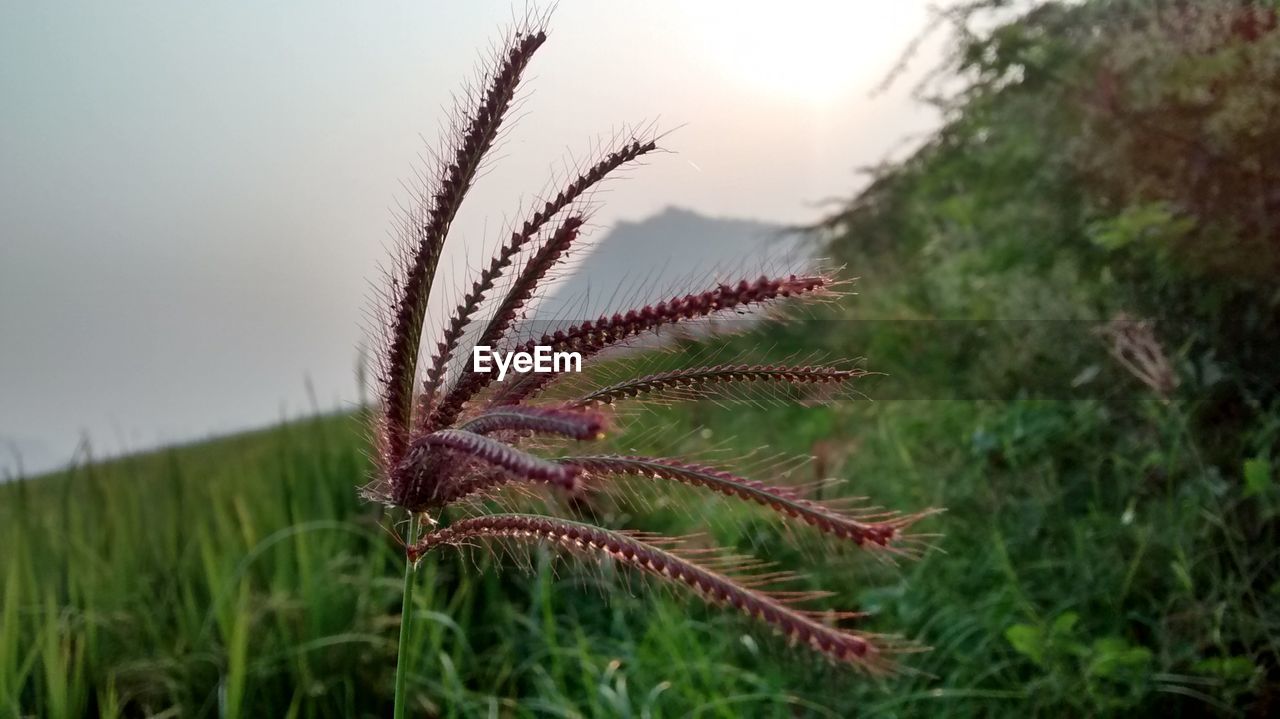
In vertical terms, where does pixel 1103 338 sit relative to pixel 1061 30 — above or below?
below

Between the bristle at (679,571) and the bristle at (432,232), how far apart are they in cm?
5

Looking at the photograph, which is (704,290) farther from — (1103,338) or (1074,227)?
(1074,227)

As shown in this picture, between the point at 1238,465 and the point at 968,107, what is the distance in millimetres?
1152

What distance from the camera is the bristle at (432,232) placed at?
43cm

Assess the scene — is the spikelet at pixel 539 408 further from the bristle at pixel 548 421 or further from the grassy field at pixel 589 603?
the grassy field at pixel 589 603

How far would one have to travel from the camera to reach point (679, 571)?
370 millimetres

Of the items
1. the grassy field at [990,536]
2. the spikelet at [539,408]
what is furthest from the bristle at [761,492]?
the grassy field at [990,536]

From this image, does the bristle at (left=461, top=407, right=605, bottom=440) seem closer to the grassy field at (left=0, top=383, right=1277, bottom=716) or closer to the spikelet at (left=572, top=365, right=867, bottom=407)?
the spikelet at (left=572, top=365, right=867, bottom=407)

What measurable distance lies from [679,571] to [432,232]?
180mm

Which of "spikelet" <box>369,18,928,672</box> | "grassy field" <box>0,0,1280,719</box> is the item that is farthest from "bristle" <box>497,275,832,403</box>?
"grassy field" <box>0,0,1280,719</box>

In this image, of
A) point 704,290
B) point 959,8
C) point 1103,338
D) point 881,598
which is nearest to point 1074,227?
point 1103,338

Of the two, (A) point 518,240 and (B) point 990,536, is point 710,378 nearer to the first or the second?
(A) point 518,240

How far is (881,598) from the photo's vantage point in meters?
1.57

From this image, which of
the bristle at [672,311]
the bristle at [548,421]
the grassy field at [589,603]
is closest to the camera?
the bristle at [548,421]
